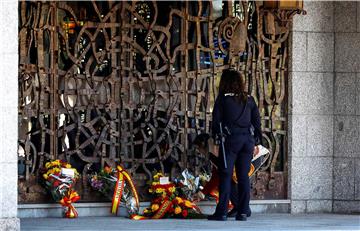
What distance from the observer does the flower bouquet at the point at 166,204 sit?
562 inches

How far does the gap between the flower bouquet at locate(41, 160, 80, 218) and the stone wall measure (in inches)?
127

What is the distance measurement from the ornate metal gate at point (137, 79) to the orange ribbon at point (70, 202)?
36 centimetres

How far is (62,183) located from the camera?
14.0 meters

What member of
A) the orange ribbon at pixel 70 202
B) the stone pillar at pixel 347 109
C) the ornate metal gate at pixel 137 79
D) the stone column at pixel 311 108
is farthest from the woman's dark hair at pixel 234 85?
the orange ribbon at pixel 70 202

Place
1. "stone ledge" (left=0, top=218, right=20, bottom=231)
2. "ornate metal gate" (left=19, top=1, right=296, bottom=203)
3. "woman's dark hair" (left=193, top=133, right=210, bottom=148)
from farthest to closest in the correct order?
"woman's dark hair" (left=193, top=133, right=210, bottom=148) → "ornate metal gate" (left=19, top=1, right=296, bottom=203) → "stone ledge" (left=0, top=218, right=20, bottom=231)

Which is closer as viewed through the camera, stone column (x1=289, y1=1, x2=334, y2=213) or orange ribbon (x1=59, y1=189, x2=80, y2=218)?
orange ribbon (x1=59, y1=189, x2=80, y2=218)

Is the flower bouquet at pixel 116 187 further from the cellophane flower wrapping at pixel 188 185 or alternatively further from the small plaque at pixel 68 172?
the cellophane flower wrapping at pixel 188 185

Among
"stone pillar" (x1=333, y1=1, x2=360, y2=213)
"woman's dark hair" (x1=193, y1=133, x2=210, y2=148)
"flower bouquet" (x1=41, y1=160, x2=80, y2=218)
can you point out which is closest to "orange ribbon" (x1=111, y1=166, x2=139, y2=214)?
"flower bouquet" (x1=41, y1=160, x2=80, y2=218)

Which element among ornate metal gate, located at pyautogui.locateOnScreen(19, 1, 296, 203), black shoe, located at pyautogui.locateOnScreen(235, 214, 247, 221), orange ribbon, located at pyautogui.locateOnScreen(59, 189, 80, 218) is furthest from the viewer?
ornate metal gate, located at pyautogui.locateOnScreen(19, 1, 296, 203)

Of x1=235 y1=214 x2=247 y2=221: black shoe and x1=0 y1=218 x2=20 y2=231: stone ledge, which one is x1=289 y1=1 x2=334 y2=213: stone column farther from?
x1=0 y1=218 x2=20 y2=231: stone ledge

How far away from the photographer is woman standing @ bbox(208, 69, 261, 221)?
540 inches

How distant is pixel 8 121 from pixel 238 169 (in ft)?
11.0

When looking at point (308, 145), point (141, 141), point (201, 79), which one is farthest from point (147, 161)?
point (308, 145)

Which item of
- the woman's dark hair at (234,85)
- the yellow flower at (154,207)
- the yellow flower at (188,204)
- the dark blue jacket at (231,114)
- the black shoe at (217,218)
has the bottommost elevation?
the black shoe at (217,218)
